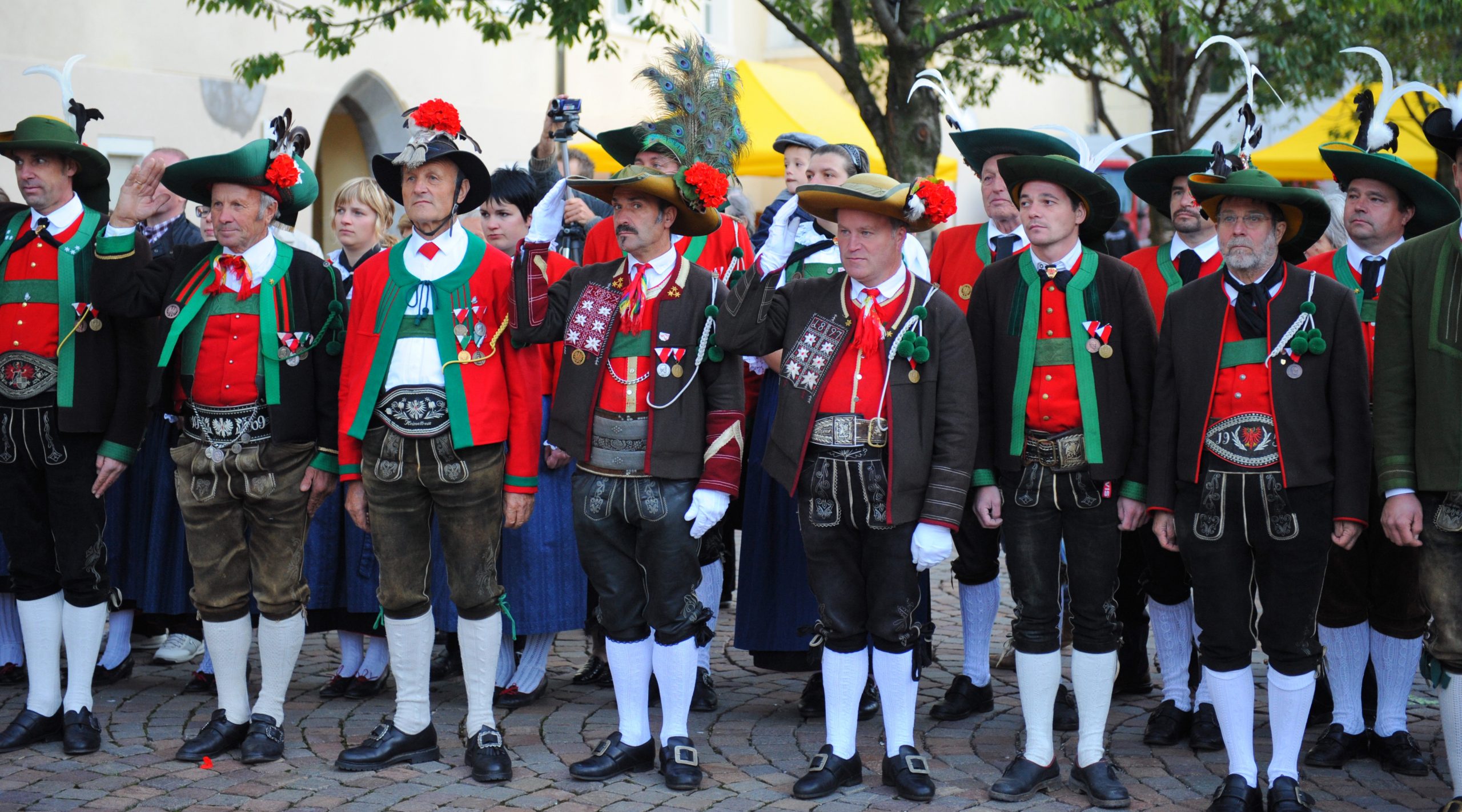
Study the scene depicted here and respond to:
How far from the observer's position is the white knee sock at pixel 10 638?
20.6 feet

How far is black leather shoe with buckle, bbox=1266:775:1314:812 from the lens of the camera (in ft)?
14.7

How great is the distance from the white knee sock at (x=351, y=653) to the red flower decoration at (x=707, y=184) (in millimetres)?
2625

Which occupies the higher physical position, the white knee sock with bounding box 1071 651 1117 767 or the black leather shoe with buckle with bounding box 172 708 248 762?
the white knee sock with bounding box 1071 651 1117 767

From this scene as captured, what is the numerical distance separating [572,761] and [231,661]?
4.18 ft

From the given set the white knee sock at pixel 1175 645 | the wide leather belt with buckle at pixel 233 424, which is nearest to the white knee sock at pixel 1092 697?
→ the white knee sock at pixel 1175 645

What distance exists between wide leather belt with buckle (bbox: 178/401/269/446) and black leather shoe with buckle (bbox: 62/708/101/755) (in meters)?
1.16

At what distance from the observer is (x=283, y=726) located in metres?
5.48

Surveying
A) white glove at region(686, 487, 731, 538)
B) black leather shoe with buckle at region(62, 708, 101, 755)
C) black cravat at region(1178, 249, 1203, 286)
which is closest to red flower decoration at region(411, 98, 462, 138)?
white glove at region(686, 487, 731, 538)

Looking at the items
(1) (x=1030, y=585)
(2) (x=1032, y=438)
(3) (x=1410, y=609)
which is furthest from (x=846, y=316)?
(3) (x=1410, y=609)

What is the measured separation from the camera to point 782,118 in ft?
45.4

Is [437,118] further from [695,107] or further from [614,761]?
[614,761]

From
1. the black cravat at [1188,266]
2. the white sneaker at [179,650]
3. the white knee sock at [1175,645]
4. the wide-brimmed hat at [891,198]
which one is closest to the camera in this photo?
the wide-brimmed hat at [891,198]

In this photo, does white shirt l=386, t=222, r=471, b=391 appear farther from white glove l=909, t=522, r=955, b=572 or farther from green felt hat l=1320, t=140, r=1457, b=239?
green felt hat l=1320, t=140, r=1457, b=239

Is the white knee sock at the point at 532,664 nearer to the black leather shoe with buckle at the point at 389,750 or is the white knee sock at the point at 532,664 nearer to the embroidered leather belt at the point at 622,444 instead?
the black leather shoe with buckle at the point at 389,750
